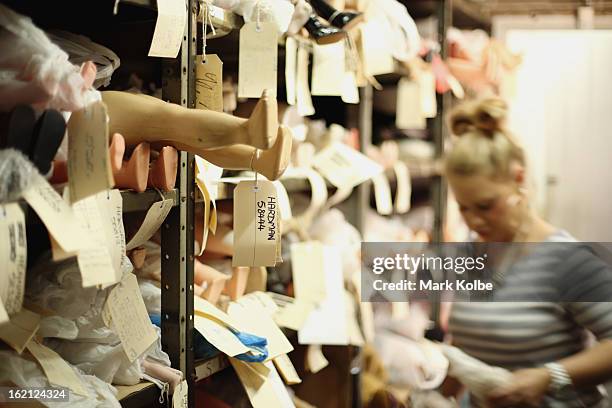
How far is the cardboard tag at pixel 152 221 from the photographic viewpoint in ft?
3.42

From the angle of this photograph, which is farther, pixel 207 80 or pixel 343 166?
pixel 343 166

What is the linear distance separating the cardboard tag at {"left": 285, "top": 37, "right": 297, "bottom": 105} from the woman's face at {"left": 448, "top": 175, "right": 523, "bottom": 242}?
0.45 meters

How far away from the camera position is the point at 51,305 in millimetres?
951

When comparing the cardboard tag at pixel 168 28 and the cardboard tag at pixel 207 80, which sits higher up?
the cardboard tag at pixel 168 28

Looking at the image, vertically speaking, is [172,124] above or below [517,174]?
above

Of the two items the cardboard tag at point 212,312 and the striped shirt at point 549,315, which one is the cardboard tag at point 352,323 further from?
the cardboard tag at point 212,312

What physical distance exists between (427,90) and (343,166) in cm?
59

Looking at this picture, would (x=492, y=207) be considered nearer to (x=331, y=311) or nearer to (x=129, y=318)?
(x=331, y=311)

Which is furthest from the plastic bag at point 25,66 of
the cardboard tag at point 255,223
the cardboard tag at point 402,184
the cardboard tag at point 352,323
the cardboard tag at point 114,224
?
the cardboard tag at point 402,184

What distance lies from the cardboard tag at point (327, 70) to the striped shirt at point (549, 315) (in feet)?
1.84

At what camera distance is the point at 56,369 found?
2.99ft

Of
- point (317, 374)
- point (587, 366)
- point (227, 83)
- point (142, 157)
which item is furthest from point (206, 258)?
→ point (587, 366)

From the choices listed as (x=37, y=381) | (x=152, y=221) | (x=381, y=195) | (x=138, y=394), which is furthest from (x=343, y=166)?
(x=37, y=381)

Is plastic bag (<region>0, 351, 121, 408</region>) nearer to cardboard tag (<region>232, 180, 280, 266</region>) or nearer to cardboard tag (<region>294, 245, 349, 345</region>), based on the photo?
cardboard tag (<region>232, 180, 280, 266</region>)
